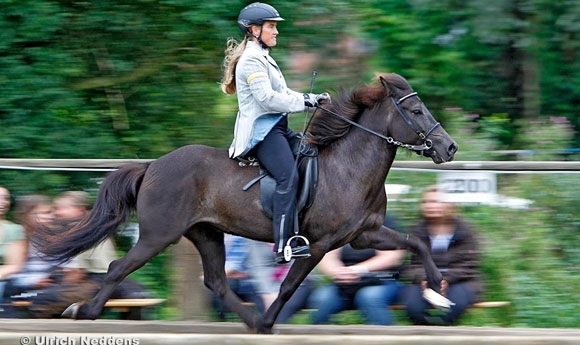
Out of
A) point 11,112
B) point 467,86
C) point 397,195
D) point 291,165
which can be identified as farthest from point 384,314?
point 467,86

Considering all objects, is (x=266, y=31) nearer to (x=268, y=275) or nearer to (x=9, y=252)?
(x=268, y=275)

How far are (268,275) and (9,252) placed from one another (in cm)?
191

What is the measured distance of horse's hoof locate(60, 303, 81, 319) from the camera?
6.90m

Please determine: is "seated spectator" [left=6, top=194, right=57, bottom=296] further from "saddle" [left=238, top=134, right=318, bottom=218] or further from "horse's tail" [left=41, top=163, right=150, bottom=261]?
"saddle" [left=238, top=134, right=318, bottom=218]

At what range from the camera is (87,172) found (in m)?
7.65

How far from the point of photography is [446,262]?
24.1ft

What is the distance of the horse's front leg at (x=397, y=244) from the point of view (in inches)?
274

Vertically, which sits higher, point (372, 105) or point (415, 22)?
point (372, 105)

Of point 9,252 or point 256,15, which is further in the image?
point 9,252

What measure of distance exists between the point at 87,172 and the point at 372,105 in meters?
2.29

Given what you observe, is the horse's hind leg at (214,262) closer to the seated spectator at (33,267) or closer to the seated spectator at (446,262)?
the seated spectator at (33,267)

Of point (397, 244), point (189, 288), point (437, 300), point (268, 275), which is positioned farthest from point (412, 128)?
point (189, 288)

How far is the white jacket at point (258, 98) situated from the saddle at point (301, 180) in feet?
0.67

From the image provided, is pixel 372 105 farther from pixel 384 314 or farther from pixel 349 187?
pixel 384 314
